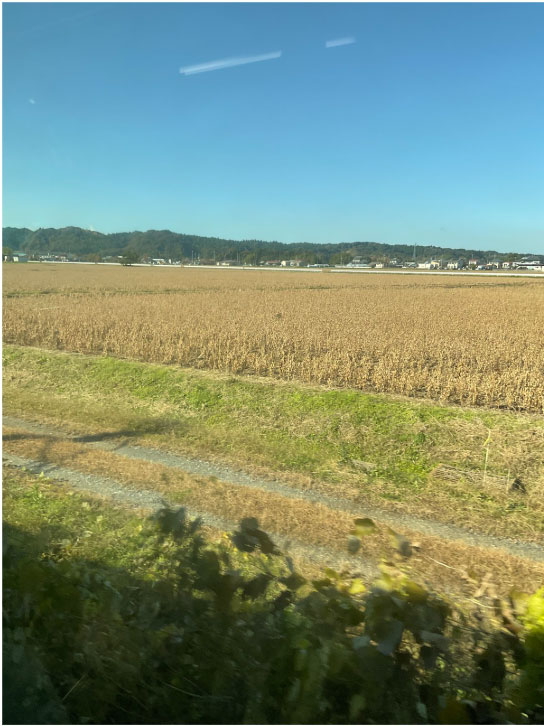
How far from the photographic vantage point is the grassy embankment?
4.98 metres

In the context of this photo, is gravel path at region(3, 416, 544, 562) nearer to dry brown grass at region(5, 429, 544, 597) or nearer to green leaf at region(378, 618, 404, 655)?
dry brown grass at region(5, 429, 544, 597)

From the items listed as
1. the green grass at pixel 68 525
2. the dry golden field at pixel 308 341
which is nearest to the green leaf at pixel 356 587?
the green grass at pixel 68 525

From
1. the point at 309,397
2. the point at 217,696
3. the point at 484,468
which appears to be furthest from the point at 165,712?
the point at 309,397

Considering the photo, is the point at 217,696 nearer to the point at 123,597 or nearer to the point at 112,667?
the point at 112,667

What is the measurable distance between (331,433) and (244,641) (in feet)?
17.2

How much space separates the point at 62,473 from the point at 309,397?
4666mm

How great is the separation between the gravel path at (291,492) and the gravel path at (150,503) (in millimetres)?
91

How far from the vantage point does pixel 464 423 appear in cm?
689

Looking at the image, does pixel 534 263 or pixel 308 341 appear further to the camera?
pixel 308 341

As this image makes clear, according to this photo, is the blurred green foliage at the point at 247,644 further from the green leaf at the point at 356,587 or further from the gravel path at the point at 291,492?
the gravel path at the point at 291,492

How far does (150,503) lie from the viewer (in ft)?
8.40

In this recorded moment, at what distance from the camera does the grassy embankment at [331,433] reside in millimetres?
4977

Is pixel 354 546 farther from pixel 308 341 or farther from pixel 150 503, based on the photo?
pixel 308 341

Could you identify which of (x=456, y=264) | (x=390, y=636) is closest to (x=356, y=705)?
(x=390, y=636)
